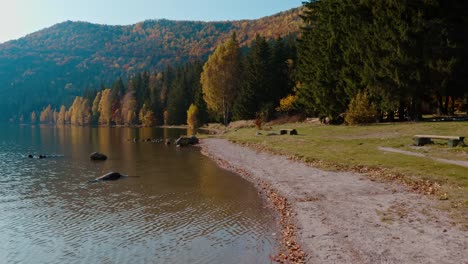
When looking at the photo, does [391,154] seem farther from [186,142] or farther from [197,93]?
[197,93]

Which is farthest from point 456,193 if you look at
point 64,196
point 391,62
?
point 391,62

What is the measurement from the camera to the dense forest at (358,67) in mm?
42844

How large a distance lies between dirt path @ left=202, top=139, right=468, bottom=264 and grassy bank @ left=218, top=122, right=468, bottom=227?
4.13 feet

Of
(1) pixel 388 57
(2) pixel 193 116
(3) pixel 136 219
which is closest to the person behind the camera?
(3) pixel 136 219

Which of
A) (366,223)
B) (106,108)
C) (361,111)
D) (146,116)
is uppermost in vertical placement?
(106,108)

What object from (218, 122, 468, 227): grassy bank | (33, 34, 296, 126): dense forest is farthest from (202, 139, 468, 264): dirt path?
(33, 34, 296, 126): dense forest

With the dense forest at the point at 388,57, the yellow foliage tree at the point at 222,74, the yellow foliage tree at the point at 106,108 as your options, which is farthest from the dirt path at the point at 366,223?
the yellow foliage tree at the point at 106,108

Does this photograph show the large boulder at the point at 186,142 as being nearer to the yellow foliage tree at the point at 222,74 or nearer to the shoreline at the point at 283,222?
the shoreline at the point at 283,222

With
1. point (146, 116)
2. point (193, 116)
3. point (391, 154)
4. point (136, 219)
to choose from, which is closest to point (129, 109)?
point (146, 116)

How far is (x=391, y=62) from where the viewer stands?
4450cm

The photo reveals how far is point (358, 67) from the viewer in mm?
51344

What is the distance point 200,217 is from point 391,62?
3576 centimetres

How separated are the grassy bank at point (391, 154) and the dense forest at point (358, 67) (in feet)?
22.0

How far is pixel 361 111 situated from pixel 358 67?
6875 mm
